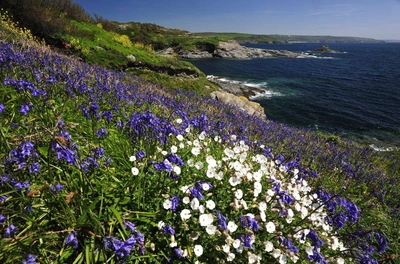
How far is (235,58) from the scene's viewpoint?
8062 cm

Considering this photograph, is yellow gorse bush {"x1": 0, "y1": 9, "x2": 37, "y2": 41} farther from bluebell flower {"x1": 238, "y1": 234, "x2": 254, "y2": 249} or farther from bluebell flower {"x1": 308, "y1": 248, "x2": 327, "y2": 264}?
bluebell flower {"x1": 308, "y1": 248, "x2": 327, "y2": 264}

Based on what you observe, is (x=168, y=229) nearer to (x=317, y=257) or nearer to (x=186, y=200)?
(x=186, y=200)

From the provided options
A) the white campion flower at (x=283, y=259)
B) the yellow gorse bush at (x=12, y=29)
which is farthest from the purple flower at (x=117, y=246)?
the yellow gorse bush at (x=12, y=29)

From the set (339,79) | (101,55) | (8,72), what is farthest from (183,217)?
(339,79)

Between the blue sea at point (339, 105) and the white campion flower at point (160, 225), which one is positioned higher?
the white campion flower at point (160, 225)

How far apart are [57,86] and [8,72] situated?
2.95ft

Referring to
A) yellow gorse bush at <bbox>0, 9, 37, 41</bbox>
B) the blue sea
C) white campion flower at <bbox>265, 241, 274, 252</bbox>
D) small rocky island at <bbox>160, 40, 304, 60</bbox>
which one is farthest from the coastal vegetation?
small rocky island at <bbox>160, 40, 304, 60</bbox>

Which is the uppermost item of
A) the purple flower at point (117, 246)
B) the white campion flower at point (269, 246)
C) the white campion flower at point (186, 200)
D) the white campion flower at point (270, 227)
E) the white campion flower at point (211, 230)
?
the white campion flower at point (186, 200)

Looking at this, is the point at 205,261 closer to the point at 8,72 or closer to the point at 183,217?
the point at 183,217

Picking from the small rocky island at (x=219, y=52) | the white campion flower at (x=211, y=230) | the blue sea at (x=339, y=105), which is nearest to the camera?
the white campion flower at (x=211, y=230)

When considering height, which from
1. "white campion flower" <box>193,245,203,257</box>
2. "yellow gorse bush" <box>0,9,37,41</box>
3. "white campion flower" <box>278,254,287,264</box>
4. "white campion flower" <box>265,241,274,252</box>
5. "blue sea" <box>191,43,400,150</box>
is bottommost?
"blue sea" <box>191,43,400,150</box>

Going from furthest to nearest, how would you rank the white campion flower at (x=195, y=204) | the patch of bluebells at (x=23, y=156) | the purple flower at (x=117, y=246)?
the white campion flower at (x=195, y=204) < the patch of bluebells at (x=23, y=156) < the purple flower at (x=117, y=246)

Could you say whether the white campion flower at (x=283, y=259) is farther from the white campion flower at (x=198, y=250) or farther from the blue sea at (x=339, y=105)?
the blue sea at (x=339, y=105)

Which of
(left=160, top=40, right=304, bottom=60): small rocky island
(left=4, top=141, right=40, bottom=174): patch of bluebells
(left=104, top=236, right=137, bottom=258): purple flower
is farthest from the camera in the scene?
(left=160, top=40, right=304, bottom=60): small rocky island
